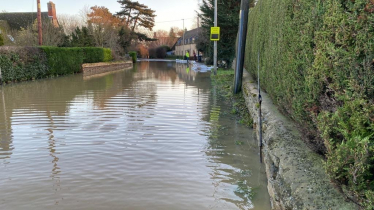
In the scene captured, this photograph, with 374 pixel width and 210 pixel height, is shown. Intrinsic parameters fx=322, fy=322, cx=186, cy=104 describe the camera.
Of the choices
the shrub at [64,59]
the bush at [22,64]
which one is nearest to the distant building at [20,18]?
the shrub at [64,59]

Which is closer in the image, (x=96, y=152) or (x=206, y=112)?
(x=96, y=152)

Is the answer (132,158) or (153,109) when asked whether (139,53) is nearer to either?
(153,109)

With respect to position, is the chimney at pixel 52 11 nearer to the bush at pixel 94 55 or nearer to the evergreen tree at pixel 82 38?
the evergreen tree at pixel 82 38

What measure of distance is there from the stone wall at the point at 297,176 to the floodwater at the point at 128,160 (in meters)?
0.61

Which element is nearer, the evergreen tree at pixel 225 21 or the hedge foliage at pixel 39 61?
the hedge foliage at pixel 39 61

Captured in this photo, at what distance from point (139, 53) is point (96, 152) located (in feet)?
202

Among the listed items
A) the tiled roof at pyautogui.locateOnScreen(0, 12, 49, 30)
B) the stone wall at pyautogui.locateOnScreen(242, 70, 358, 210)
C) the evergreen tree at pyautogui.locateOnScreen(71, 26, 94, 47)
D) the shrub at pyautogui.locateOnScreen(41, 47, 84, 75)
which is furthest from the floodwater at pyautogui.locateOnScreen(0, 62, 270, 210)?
the tiled roof at pyautogui.locateOnScreen(0, 12, 49, 30)

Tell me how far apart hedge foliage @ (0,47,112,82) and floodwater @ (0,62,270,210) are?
8.19 metres

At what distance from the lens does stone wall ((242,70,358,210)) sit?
2.25 m

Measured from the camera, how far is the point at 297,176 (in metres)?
2.69

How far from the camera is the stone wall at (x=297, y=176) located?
225cm

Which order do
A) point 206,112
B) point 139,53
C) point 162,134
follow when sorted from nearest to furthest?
point 162,134, point 206,112, point 139,53

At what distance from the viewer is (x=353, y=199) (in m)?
2.12

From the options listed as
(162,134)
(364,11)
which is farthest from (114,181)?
(364,11)
